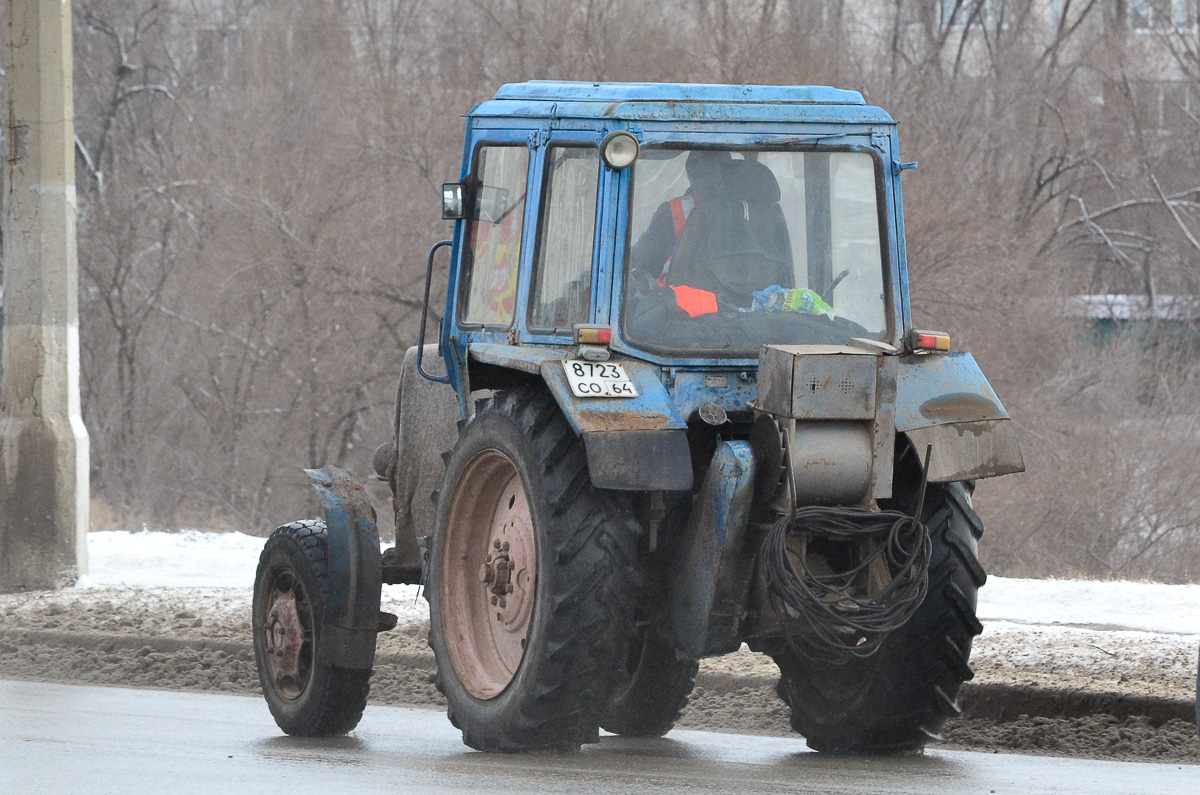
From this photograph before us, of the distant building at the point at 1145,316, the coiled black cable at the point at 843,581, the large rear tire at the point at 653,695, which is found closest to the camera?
the coiled black cable at the point at 843,581

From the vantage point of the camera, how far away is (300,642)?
25.7ft

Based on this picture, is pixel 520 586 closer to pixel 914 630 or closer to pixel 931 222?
pixel 914 630

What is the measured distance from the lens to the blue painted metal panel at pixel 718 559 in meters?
6.11

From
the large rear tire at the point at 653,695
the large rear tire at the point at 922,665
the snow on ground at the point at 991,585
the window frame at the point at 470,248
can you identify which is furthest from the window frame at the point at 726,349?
the snow on ground at the point at 991,585

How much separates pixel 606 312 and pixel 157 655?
508 centimetres

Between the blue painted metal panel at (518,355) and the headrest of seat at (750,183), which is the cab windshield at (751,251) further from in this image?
the blue painted metal panel at (518,355)

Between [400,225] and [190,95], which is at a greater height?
[190,95]

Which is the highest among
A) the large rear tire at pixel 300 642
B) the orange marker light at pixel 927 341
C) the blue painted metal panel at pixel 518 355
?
the orange marker light at pixel 927 341

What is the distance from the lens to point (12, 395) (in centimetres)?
1339

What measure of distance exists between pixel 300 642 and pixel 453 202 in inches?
80.4

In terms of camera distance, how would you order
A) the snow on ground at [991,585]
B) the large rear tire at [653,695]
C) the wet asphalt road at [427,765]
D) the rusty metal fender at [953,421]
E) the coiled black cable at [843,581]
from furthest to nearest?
the snow on ground at [991,585]
the large rear tire at [653,695]
the rusty metal fender at [953,421]
the coiled black cable at [843,581]
the wet asphalt road at [427,765]

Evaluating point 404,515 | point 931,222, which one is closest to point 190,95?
point 931,222

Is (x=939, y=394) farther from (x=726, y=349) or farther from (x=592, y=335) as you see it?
(x=592, y=335)

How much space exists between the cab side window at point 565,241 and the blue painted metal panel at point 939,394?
121 cm
